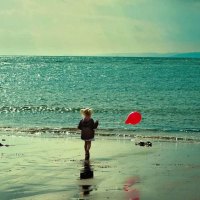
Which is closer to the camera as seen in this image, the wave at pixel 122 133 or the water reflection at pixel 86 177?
the water reflection at pixel 86 177

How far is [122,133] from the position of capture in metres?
30.4

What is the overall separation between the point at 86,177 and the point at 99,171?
107 centimetres

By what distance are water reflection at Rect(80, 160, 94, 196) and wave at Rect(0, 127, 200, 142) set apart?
10319mm

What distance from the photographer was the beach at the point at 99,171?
44.2 ft

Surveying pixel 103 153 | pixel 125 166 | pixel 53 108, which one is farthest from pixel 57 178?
pixel 53 108

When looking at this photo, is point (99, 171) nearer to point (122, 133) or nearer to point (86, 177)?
point (86, 177)

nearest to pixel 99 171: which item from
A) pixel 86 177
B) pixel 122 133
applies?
pixel 86 177

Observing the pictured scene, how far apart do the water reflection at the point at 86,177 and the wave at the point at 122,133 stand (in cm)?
1032

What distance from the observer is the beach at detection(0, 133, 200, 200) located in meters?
13.5

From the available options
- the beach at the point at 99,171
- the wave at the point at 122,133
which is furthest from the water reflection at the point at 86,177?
the wave at the point at 122,133

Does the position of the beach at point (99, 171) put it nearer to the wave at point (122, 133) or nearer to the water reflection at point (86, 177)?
the water reflection at point (86, 177)

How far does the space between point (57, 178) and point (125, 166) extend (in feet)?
10.0

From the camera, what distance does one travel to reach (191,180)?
594 inches

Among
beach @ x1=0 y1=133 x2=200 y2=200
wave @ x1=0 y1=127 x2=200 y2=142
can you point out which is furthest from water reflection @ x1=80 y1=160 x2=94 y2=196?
wave @ x1=0 y1=127 x2=200 y2=142
